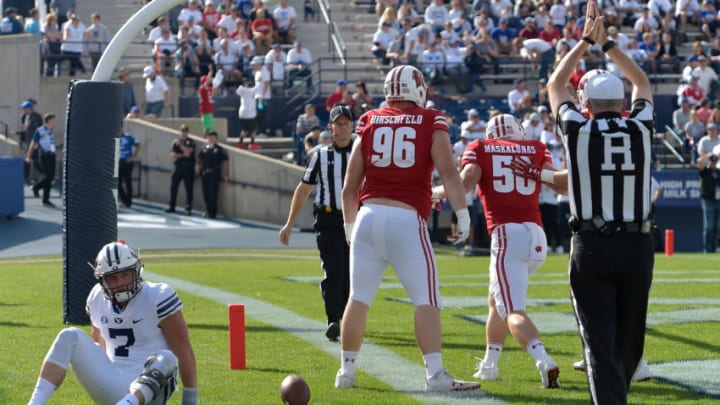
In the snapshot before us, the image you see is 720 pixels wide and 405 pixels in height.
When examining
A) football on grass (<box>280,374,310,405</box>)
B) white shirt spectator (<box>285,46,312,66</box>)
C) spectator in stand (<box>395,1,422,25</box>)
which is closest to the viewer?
football on grass (<box>280,374,310,405</box>)

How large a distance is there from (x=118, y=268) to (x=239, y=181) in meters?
19.2

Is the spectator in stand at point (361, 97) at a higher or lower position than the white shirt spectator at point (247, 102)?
higher

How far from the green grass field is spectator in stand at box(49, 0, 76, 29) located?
12813 mm

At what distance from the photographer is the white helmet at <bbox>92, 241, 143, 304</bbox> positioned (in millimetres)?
6766

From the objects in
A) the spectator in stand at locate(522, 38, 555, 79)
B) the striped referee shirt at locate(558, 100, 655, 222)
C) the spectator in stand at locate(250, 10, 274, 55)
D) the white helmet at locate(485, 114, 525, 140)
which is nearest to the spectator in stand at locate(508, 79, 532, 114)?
the spectator in stand at locate(522, 38, 555, 79)

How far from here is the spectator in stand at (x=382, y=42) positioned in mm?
28922

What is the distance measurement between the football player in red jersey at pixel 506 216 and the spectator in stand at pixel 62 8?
2250 centimetres

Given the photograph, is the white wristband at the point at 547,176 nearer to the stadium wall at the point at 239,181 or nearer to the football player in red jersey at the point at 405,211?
the football player in red jersey at the point at 405,211

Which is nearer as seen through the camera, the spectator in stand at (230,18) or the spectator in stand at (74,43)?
the spectator in stand at (74,43)

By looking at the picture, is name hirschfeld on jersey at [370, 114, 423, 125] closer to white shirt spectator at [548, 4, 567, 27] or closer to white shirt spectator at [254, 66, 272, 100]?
white shirt spectator at [254, 66, 272, 100]

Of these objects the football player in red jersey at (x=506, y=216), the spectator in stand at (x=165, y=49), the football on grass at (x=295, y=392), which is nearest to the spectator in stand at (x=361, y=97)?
the spectator in stand at (x=165, y=49)

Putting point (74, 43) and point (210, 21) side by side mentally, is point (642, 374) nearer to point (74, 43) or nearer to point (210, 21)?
point (74, 43)

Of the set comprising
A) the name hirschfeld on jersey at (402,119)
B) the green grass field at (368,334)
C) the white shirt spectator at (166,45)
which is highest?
the name hirschfeld on jersey at (402,119)

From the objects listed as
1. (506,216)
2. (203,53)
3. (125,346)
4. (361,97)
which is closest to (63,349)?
(125,346)
